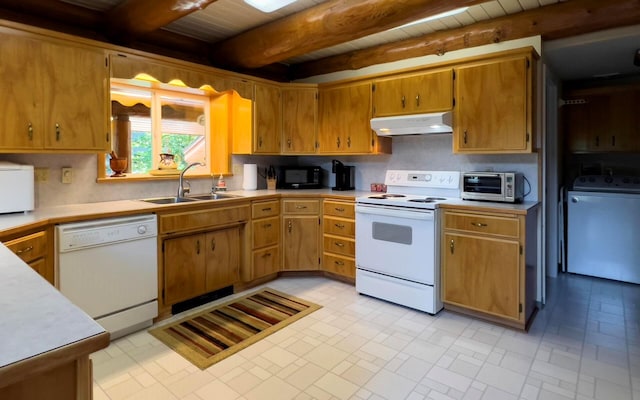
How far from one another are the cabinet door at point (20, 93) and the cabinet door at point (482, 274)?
3020mm

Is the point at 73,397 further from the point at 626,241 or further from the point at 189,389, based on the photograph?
the point at 626,241

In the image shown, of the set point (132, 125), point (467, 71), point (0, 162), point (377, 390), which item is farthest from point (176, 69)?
point (377, 390)

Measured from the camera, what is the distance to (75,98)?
8.60 ft

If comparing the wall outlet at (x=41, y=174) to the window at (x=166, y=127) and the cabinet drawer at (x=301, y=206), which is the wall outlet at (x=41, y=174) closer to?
the window at (x=166, y=127)

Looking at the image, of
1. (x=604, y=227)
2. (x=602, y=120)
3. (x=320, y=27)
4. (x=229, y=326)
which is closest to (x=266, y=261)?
(x=229, y=326)

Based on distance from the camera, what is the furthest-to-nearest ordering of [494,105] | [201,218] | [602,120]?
1. [602,120]
2. [201,218]
3. [494,105]

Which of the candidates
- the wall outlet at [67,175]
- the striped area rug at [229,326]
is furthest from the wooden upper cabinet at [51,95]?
the striped area rug at [229,326]

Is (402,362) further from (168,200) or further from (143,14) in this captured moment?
(143,14)

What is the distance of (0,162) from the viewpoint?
240cm

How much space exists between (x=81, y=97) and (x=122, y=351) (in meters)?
1.75

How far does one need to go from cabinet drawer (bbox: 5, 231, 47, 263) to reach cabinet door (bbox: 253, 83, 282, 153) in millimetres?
2111

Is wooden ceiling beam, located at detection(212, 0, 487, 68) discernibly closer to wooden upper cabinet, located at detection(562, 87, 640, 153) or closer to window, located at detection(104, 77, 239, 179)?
window, located at detection(104, 77, 239, 179)

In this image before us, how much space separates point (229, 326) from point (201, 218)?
2.95ft

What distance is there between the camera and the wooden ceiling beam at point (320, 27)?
8.00 ft
